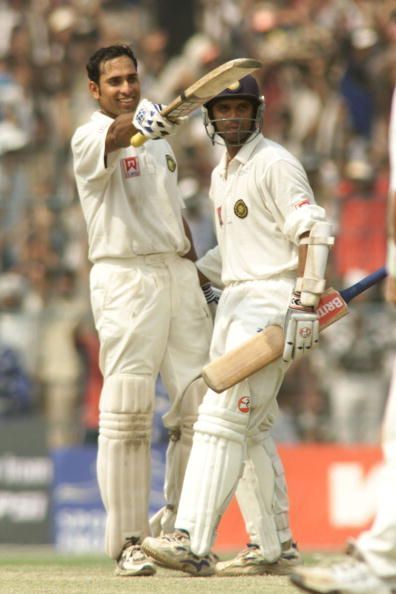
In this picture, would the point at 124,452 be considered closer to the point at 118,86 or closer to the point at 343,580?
the point at 118,86

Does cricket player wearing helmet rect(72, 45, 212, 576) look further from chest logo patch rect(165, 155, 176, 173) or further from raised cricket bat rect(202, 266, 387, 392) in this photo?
raised cricket bat rect(202, 266, 387, 392)

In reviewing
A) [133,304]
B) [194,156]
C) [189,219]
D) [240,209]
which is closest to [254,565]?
[133,304]

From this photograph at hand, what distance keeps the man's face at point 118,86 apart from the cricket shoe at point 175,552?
2.09 meters

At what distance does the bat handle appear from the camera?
6386 mm

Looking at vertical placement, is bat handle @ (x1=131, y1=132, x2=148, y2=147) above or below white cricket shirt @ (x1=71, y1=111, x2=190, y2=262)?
above

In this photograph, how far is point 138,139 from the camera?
6.41m

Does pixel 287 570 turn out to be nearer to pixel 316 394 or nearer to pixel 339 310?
pixel 339 310

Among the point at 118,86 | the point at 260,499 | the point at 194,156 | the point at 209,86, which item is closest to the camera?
the point at 209,86

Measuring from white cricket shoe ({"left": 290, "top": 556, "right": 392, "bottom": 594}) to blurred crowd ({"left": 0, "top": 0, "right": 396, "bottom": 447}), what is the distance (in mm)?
6986

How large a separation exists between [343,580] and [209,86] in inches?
91.4

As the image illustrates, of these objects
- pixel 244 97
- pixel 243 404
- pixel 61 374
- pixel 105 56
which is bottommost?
pixel 61 374

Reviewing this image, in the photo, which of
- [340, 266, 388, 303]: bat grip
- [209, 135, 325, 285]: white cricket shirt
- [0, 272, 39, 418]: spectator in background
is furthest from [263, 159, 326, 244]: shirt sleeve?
[0, 272, 39, 418]: spectator in background

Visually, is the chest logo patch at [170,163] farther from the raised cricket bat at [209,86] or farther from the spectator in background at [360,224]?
the spectator in background at [360,224]

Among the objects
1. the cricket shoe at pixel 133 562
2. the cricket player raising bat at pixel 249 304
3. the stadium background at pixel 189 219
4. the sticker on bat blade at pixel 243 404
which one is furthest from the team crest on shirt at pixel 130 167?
the stadium background at pixel 189 219
